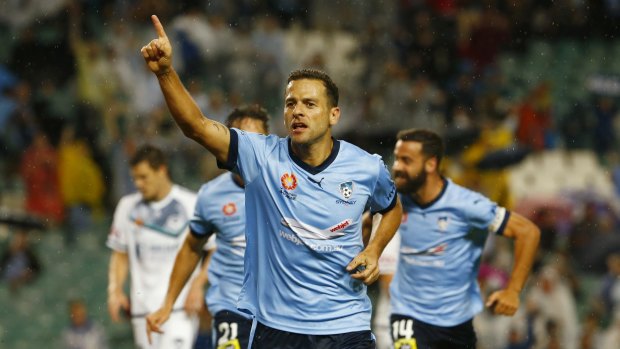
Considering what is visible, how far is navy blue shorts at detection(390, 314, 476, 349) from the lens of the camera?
7773mm

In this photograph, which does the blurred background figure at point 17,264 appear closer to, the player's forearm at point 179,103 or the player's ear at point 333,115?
the player's ear at point 333,115

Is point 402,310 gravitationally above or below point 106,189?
below

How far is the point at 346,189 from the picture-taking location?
6043mm

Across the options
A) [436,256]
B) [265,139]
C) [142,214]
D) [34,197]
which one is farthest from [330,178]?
[34,197]

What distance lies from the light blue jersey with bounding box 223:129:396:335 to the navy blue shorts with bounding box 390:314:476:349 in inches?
68.2

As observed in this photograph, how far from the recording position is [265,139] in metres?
6.02

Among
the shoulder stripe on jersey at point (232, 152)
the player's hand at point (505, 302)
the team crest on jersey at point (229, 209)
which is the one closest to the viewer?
the shoulder stripe on jersey at point (232, 152)

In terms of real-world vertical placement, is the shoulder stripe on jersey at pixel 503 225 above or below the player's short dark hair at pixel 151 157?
below

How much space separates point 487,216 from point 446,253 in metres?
0.36

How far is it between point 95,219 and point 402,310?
9366 mm

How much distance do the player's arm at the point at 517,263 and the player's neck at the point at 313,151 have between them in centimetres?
198

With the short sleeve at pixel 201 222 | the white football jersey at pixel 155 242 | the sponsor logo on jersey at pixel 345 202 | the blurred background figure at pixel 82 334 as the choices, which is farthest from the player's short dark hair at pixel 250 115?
the blurred background figure at pixel 82 334

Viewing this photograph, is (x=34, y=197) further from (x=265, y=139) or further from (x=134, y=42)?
(x=265, y=139)

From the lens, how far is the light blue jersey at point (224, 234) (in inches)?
302
